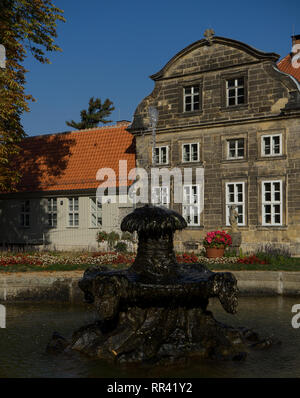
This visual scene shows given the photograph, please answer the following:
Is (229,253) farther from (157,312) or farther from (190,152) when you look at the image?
(157,312)

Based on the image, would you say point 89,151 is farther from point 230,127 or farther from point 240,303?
point 240,303

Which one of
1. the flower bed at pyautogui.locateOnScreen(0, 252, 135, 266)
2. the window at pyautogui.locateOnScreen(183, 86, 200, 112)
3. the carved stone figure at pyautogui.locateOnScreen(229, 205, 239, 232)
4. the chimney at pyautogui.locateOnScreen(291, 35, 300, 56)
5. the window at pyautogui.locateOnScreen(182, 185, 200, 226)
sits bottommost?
the flower bed at pyautogui.locateOnScreen(0, 252, 135, 266)

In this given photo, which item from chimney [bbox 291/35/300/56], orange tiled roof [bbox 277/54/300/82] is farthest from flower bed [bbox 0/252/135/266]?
chimney [bbox 291/35/300/56]

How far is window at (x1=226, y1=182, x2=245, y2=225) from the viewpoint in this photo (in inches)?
883

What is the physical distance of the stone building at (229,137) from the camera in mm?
21297

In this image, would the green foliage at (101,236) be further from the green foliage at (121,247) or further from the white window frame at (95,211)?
the green foliage at (121,247)

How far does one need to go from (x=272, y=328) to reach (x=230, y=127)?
1523cm

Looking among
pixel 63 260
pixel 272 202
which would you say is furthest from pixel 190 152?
pixel 63 260

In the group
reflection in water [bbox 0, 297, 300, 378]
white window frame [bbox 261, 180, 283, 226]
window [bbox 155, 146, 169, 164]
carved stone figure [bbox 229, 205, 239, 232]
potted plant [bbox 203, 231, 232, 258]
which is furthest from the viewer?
window [bbox 155, 146, 169, 164]

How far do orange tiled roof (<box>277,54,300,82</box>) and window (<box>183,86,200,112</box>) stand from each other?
4.39 m

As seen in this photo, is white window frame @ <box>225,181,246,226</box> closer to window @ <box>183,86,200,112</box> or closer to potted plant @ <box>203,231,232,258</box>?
potted plant @ <box>203,231,232,258</box>

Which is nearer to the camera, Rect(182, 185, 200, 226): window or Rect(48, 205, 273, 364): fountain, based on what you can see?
Rect(48, 205, 273, 364): fountain

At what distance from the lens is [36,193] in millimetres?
27922

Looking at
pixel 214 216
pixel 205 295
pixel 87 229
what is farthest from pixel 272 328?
pixel 87 229
